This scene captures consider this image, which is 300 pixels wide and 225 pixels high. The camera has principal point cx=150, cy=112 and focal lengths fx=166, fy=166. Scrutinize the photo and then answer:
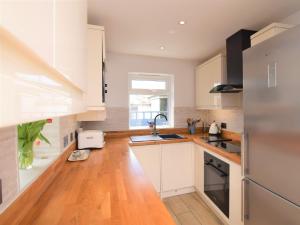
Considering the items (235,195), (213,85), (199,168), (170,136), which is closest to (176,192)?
(199,168)

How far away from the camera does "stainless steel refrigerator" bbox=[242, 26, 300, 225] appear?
978 mm

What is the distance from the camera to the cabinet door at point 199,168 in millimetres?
2320

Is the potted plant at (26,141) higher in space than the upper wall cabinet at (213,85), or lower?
lower

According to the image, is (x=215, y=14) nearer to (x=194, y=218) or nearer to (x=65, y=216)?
(x=65, y=216)

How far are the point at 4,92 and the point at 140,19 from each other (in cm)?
174

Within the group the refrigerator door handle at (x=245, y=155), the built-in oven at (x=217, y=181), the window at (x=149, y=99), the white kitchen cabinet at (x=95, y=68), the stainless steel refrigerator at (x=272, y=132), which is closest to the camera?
the stainless steel refrigerator at (x=272, y=132)

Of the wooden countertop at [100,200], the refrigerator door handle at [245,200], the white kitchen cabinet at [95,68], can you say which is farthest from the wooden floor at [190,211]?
the white kitchen cabinet at [95,68]

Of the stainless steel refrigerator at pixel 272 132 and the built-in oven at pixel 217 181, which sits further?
the built-in oven at pixel 217 181

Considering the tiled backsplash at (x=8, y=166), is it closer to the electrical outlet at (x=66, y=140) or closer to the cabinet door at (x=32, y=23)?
the cabinet door at (x=32, y=23)

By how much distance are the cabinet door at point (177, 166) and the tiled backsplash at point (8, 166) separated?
1.84 meters

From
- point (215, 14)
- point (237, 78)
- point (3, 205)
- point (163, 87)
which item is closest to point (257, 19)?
point (215, 14)

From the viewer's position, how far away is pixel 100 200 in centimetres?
88

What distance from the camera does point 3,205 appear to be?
0.65m

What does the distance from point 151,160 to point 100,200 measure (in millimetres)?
1517
